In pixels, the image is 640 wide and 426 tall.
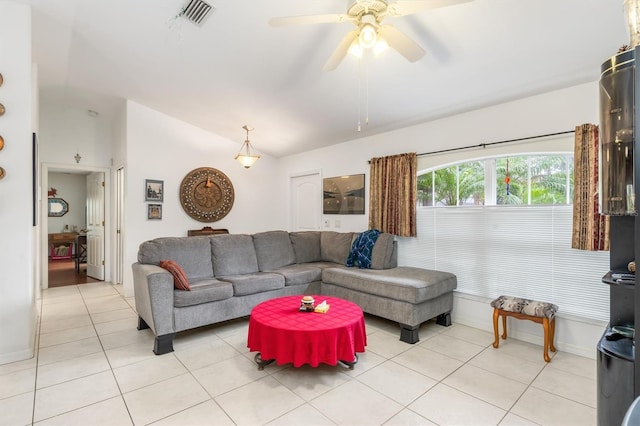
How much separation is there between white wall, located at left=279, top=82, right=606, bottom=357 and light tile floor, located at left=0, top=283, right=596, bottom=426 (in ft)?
0.75

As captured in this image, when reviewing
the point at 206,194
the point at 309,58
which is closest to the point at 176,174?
the point at 206,194

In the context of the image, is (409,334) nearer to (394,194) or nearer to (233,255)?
(394,194)

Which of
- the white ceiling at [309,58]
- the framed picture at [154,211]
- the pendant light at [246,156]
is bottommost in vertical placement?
the framed picture at [154,211]

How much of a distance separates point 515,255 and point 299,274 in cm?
241

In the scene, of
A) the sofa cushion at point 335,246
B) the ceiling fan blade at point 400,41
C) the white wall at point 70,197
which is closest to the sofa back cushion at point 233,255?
the sofa cushion at point 335,246

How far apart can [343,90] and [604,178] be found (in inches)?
105

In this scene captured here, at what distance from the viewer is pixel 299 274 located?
402cm

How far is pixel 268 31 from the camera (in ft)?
9.12

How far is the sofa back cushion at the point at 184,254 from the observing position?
11.2ft

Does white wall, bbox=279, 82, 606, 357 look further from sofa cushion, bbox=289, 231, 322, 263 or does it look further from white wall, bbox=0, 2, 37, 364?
white wall, bbox=0, 2, 37, 364

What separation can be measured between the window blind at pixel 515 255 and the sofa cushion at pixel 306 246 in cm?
150

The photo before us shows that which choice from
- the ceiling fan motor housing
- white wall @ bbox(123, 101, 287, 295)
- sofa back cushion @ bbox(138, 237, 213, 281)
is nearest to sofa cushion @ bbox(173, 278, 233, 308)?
sofa back cushion @ bbox(138, 237, 213, 281)

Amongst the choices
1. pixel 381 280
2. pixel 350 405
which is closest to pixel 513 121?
pixel 381 280

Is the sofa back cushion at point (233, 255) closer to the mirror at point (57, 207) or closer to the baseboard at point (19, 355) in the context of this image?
the baseboard at point (19, 355)
